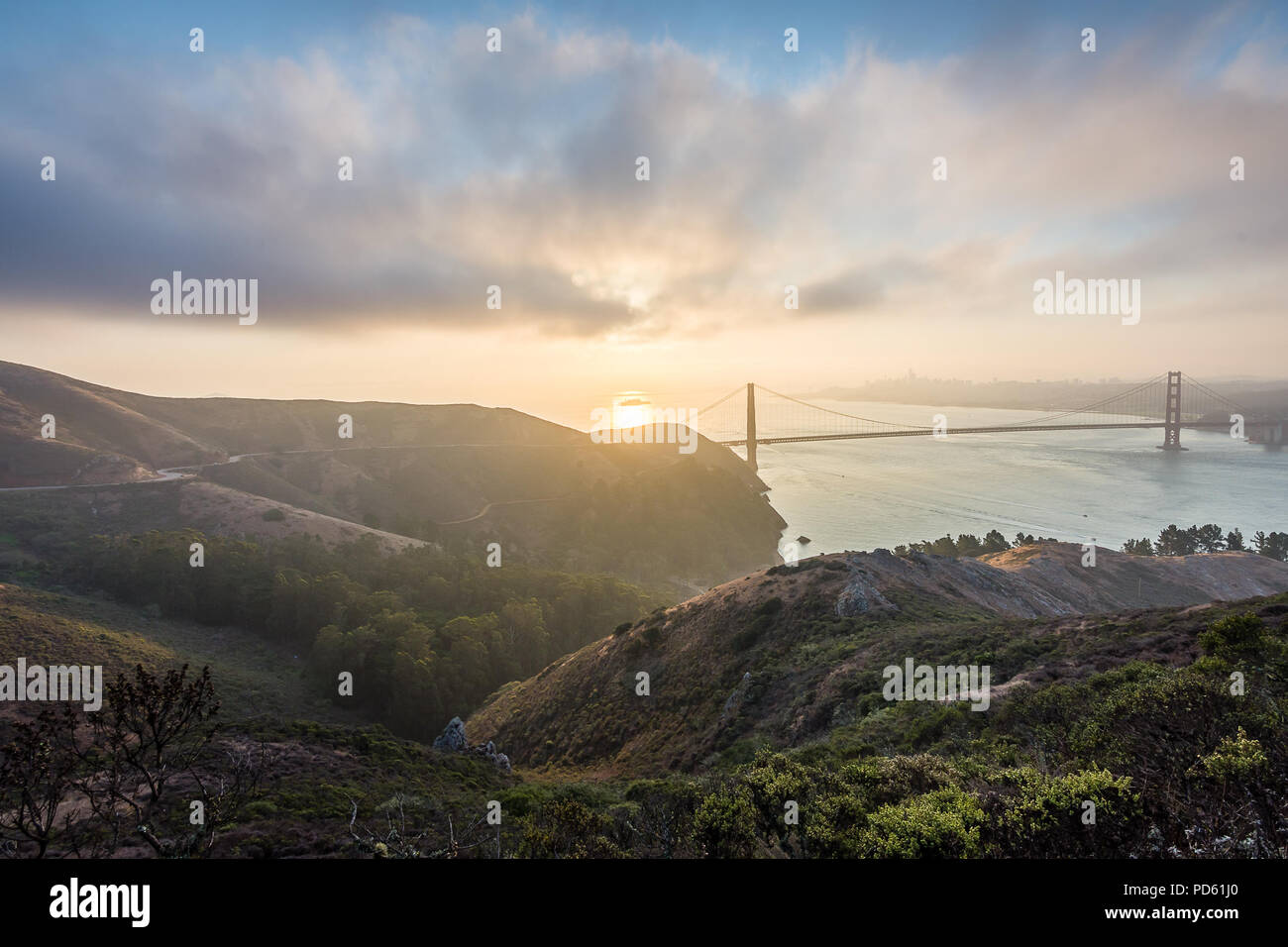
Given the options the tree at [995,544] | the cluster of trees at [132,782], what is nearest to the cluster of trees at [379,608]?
the cluster of trees at [132,782]

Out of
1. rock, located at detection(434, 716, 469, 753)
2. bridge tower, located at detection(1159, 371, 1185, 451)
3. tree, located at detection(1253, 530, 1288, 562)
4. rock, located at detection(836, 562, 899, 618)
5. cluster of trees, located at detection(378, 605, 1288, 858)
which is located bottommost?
rock, located at detection(434, 716, 469, 753)

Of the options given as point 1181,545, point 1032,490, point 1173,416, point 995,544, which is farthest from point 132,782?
point 1173,416

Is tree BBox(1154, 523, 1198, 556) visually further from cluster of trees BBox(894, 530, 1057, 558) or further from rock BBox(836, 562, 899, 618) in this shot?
rock BBox(836, 562, 899, 618)

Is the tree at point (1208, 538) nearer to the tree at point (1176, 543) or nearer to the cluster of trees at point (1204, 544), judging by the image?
the cluster of trees at point (1204, 544)

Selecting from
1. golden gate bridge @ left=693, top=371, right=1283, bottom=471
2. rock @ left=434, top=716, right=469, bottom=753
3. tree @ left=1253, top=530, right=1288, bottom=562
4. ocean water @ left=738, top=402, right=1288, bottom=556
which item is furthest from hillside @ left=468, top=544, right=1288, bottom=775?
golden gate bridge @ left=693, top=371, right=1283, bottom=471
